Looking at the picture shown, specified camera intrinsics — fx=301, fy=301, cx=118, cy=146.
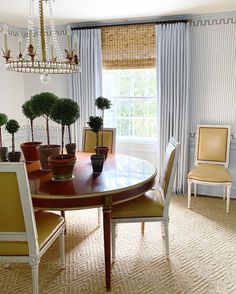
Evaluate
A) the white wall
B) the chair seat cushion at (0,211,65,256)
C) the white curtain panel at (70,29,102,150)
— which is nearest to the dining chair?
the chair seat cushion at (0,211,65,256)

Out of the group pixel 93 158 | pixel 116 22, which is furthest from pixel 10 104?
pixel 93 158

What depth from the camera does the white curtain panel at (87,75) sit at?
4.17 meters

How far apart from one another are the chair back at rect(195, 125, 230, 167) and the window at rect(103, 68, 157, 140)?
728 millimetres

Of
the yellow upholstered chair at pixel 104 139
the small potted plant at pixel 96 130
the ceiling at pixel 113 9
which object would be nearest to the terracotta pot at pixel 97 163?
the small potted plant at pixel 96 130

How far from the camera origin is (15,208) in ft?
5.71

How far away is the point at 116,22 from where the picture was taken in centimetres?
407

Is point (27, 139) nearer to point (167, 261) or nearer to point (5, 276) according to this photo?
point (5, 276)

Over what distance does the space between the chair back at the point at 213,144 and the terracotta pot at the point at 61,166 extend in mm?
2206

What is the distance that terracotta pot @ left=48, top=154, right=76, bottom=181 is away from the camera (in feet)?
7.03

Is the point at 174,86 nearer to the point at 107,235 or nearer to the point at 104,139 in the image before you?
the point at 104,139

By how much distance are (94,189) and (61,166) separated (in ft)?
1.04

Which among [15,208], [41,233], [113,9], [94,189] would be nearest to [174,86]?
[113,9]

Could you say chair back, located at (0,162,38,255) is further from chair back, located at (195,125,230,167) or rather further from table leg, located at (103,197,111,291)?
chair back, located at (195,125,230,167)

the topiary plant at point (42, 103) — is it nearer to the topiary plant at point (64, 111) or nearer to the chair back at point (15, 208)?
the topiary plant at point (64, 111)
